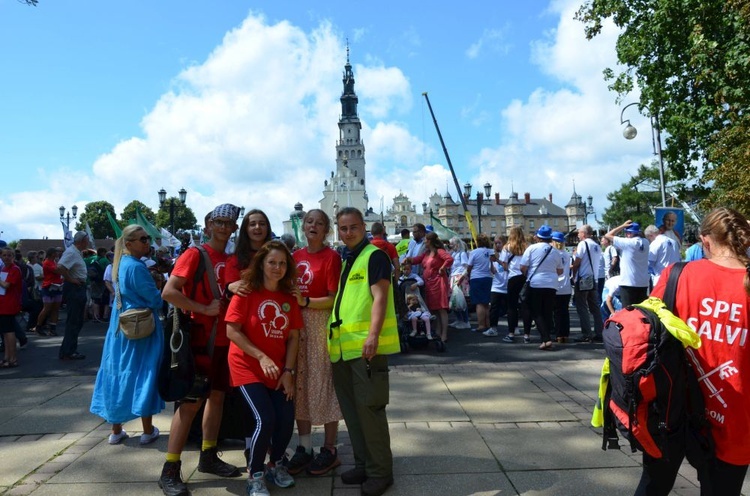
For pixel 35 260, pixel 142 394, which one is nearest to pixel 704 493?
pixel 142 394

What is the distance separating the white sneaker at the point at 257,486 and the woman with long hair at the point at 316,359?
0.48m

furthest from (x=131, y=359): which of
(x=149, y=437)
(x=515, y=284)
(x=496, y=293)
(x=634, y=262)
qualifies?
(x=496, y=293)

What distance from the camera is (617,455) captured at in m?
4.36

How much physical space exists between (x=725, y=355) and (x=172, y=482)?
10.8ft

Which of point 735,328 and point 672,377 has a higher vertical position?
point 735,328

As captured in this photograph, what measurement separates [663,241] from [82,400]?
7927mm

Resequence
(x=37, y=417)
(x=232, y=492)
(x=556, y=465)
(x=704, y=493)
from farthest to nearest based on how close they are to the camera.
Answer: (x=37, y=417) → (x=556, y=465) → (x=232, y=492) → (x=704, y=493)

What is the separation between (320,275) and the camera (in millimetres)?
4145

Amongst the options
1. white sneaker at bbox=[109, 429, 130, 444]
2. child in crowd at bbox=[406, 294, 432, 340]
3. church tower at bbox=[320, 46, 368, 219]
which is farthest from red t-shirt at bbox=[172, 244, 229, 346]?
church tower at bbox=[320, 46, 368, 219]

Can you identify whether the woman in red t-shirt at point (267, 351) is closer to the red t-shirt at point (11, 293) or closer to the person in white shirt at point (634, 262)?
the person in white shirt at point (634, 262)

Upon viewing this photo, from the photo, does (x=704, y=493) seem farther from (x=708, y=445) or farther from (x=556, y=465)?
(x=556, y=465)

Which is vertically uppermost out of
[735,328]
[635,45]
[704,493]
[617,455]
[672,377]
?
[635,45]

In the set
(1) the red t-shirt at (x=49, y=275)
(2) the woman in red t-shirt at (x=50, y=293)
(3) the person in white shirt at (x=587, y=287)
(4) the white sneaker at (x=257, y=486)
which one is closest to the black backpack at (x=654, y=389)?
(4) the white sneaker at (x=257, y=486)

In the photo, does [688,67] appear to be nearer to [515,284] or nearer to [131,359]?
[515,284]
